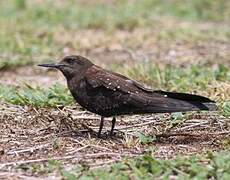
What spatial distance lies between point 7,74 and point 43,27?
298 cm

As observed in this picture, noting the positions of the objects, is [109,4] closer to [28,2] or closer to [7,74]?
[28,2]

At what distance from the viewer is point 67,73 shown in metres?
6.64

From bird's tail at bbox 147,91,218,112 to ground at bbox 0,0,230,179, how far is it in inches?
10.9

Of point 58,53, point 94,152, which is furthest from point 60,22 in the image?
point 94,152

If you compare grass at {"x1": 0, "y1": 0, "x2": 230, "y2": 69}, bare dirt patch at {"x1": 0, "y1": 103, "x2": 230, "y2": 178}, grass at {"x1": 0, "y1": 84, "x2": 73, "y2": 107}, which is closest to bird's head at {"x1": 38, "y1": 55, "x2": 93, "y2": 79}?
bare dirt patch at {"x1": 0, "y1": 103, "x2": 230, "y2": 178}

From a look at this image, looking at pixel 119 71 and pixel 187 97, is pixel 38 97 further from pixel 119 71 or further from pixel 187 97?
pixel 119 71

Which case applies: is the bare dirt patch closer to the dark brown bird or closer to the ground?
the ground

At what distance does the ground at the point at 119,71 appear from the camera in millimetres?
5500

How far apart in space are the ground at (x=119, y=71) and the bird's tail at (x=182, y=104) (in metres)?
0.28

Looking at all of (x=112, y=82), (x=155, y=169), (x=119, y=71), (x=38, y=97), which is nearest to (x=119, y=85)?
(x=112, y=82)

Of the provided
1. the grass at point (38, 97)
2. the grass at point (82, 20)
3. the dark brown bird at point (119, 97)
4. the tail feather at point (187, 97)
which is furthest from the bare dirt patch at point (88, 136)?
Result: the grass at point (82, 20)

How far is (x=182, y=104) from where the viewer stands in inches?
241

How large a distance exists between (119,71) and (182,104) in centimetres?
375

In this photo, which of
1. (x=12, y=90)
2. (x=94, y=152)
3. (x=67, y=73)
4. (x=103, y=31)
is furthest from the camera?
(x=103, y=31)
